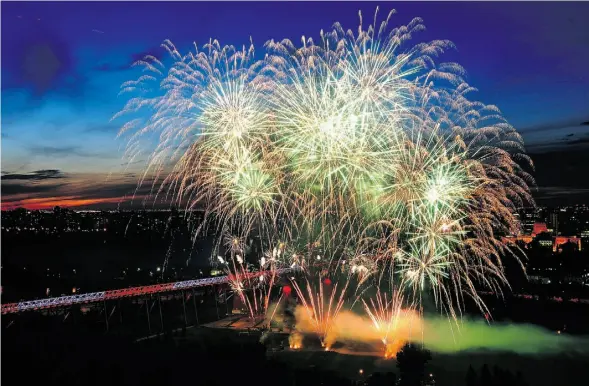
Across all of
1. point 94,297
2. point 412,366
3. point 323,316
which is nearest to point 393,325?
point 323,316

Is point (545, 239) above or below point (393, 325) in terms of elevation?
below

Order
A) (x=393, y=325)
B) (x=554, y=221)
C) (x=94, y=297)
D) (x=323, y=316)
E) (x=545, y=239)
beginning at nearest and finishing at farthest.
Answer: (x=393, y=325) → (x=94, y=297) → (x=323, y=316) → (x=545, y=239) → (x=554, y=221)

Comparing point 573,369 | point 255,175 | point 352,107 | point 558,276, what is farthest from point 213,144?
point 558,276

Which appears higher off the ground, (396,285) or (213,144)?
(213,144)

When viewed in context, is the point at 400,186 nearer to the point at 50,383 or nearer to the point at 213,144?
the point at 213,144

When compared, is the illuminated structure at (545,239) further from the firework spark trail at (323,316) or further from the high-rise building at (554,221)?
the firework spark trail at (323,316)

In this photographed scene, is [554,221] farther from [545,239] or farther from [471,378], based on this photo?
[471,378]

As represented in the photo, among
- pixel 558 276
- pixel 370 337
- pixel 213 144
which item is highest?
pixel 213 144

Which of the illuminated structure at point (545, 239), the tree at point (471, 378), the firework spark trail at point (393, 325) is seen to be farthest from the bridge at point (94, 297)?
the illuminated structure at point (545, 239)
